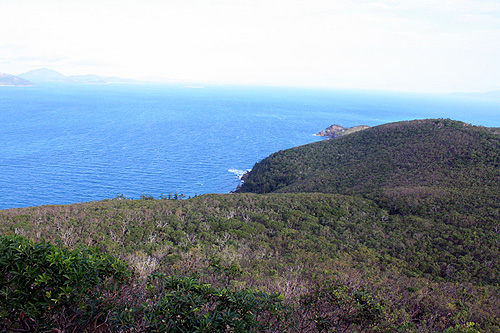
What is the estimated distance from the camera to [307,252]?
2244 centimetres

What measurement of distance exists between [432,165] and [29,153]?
3505 inches

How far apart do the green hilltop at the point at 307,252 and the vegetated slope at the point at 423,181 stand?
186 millimetres

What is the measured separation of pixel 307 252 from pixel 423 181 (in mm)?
27503

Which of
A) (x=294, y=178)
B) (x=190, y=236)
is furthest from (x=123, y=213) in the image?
(x=294, y=178)

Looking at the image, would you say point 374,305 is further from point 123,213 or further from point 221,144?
point 221,144

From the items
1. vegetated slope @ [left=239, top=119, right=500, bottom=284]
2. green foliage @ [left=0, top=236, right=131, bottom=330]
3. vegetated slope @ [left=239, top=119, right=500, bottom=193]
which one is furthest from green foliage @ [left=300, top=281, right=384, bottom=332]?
vegetated slope @ [left=239, top=119, right=500, bottom=193]

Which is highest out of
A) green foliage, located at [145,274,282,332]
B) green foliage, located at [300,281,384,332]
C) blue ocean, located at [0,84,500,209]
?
green foliage, located at [145,274,282,332]

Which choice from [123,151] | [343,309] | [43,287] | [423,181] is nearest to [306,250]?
[343,309]

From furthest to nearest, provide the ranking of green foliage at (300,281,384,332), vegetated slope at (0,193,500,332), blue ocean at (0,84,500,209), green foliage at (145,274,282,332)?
blue ocean at (0,84,500,209) < vegetated slope at (0,193,500,332) < green foliage at (300,281,384,332) < green foliage at (145,274,282,332)

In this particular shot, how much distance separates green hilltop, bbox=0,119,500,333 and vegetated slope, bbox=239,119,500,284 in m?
0.19

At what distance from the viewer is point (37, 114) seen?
124 meters

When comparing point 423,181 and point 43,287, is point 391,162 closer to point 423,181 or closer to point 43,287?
point 423,181

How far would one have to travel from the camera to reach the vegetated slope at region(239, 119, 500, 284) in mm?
24562

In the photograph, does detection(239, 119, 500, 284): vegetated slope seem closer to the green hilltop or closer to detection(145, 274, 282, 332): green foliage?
the green hilltop
